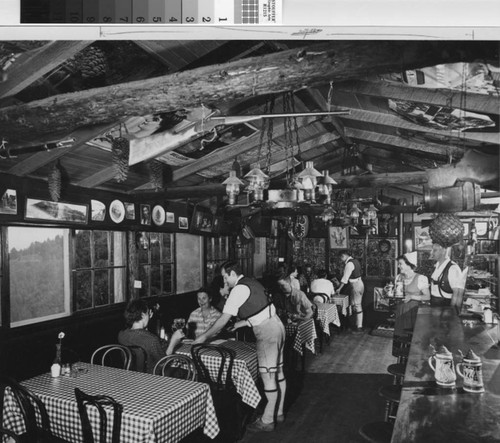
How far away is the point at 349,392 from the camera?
4.47 meters

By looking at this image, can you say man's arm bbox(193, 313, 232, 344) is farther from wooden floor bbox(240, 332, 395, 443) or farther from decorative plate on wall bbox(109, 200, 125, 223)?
decorative plate on wall bbox(109, 200, 125, 223)

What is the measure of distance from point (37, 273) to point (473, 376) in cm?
391

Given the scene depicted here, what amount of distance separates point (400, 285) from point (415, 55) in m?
6.19

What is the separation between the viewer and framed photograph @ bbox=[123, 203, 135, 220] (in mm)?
5395

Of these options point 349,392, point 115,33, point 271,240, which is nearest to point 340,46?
point 115,33

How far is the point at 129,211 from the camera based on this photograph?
215 inches

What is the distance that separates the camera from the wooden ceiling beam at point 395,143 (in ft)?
15.2

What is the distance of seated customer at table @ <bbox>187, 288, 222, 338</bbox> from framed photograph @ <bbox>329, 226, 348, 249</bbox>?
6063 mm

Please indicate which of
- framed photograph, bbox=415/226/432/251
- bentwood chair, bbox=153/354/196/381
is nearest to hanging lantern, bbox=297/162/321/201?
bentwood chair, bbox=153/354/196/381

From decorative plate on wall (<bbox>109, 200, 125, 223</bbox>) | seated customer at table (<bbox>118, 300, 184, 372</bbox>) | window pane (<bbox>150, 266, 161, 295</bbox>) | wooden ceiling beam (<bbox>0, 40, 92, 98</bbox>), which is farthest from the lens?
window pane (<bbox>150, 266, 161, 295</bbox>)

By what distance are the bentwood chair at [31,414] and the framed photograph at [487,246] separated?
556 centimetres

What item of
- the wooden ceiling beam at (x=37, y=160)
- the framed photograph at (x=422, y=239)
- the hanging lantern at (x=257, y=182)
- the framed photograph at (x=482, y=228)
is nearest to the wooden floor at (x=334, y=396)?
the hanging lantern at (x=257, y=182)

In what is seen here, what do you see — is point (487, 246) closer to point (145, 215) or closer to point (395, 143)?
point (395, 143)

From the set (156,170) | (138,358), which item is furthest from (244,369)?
(156,170)
